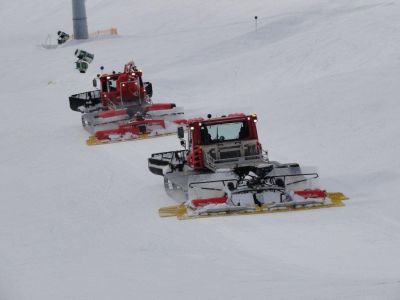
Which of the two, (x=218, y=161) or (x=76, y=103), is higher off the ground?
(x=76, y=103)

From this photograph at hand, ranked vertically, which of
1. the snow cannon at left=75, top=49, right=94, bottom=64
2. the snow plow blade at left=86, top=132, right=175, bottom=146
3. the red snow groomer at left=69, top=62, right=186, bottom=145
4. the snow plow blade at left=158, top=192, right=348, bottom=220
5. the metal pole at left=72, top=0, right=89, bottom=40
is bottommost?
the snow plow blade at left=158, top=192, right=348, bottom=220

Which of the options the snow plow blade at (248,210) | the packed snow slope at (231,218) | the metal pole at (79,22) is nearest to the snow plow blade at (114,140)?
the packed snow slope at (231,218)

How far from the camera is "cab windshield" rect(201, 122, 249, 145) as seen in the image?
1864cm

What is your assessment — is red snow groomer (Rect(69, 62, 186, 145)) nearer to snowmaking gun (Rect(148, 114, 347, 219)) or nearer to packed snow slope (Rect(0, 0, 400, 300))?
packed snow slope (Rect(0, 0, 400, 300))

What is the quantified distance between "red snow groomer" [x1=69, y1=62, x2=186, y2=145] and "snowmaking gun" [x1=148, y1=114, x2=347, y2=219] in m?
7.03

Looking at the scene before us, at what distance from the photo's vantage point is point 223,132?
61.5 feet

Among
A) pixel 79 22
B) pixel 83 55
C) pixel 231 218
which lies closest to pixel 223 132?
pixel 231 218

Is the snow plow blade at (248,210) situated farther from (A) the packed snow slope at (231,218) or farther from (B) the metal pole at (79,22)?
(B) the metal pole at (79,22)

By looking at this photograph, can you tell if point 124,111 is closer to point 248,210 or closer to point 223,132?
point 223,132

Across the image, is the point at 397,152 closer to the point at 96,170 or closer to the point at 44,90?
the point at 96,170

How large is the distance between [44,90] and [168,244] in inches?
1146

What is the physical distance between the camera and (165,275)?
41.3 feet

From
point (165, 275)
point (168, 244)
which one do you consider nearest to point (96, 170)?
point (168, 244)

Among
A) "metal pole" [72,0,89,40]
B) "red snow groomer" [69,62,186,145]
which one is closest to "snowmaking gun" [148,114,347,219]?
"red snow groomer" [69,62,186,145]
